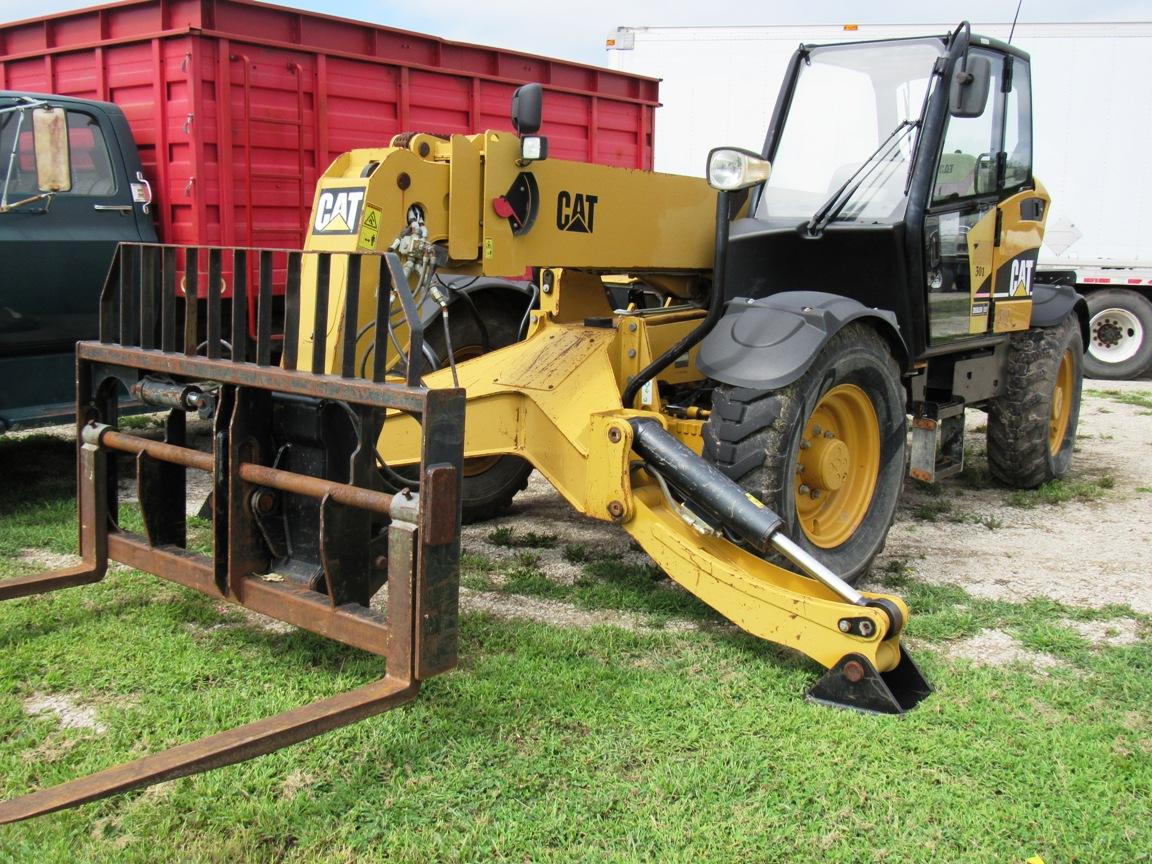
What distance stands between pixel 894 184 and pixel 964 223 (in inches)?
22.2

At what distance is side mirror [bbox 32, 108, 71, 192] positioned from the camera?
18.6ft

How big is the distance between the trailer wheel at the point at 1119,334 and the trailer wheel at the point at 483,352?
30.5 feet

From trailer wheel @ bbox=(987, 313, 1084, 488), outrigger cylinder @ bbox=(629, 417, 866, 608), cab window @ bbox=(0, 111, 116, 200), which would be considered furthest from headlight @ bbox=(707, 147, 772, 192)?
cab window @ bbox=(0, 111, 116, 200)

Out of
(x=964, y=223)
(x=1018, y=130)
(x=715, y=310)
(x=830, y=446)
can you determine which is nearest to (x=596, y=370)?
(x=715, y=310)

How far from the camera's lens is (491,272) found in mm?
4191

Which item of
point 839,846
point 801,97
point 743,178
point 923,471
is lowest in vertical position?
point 839,846

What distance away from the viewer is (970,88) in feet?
15.5

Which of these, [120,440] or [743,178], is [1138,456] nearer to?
[743,178]

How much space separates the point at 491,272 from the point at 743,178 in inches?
41.3

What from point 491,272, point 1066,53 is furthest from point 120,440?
point 1066,53

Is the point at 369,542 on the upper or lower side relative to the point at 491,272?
lower

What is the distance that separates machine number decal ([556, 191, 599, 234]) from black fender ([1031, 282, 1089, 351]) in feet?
11.3

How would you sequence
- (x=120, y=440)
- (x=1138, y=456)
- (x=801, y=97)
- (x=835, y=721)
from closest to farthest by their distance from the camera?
(x=835, y=721) < (x=120, y=440) < (x=801, y=97) < (x=1138, y=456)

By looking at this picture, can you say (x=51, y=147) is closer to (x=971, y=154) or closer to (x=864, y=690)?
(x=971, y=154)
